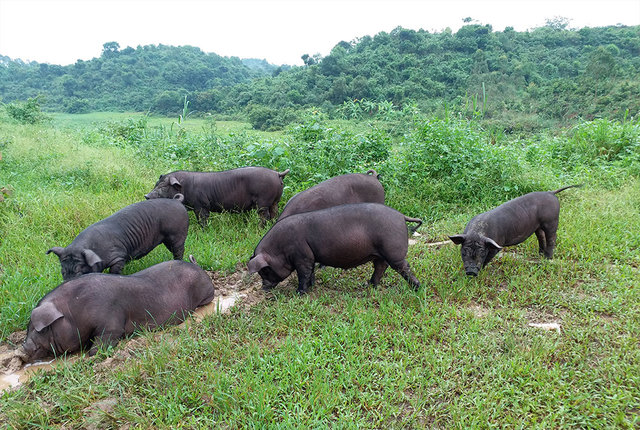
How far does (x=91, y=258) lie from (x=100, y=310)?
0.84 meters

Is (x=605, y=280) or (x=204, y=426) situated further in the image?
(x=605, y=280)

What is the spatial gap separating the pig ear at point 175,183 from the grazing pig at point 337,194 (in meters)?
1.72

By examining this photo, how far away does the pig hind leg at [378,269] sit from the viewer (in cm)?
485

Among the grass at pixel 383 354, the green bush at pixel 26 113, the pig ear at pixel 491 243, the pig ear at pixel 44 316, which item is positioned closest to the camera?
the grass at pixel 383 354

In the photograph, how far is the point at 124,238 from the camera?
4.96m

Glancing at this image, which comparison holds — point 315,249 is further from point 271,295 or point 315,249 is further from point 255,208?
point 255,208

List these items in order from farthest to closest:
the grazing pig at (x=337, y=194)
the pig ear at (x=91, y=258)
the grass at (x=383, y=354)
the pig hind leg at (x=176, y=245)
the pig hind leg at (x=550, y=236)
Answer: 1. the grazing pig at (x=337, y=194)
2. the pig hind leg at (x=176, y=245)
3. the pig hind leg at (x=550, y=236)
4. the pig ear at (x=91, y=258)
5. the grass at (x=383, y=354)

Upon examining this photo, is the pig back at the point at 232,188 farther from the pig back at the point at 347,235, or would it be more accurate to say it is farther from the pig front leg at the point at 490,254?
the pig front leg at the point at 490,254

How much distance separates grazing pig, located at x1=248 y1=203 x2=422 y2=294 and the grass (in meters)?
0.32

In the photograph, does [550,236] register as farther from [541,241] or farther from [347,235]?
[347,235]

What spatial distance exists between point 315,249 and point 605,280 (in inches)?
124

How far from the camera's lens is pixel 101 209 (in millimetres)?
6668

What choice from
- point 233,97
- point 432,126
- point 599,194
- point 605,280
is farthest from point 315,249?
point 233,97

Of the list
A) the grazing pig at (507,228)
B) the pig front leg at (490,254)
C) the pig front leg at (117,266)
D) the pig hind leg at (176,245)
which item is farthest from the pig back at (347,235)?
the pig front leg at (117,266)
